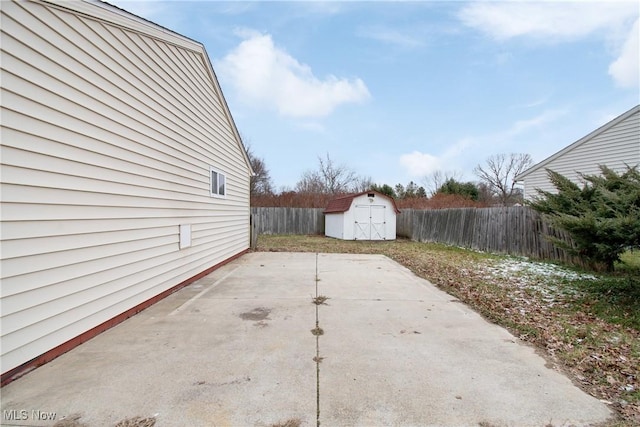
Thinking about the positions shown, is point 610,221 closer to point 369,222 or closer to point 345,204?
point 369,222

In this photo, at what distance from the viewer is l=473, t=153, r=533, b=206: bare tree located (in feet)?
120

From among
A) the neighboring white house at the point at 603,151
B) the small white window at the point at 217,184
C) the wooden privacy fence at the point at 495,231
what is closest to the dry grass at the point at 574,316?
the wooden privacy fence at the point at 495,231

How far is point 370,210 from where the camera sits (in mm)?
15953

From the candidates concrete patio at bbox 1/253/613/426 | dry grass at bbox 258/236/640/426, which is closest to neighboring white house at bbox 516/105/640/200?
dry grass at bbox 258/236/640/426

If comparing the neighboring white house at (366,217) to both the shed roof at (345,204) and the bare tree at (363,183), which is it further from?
the bare tree at (363,183)

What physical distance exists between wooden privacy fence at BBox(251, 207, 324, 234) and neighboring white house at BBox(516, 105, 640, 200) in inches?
470

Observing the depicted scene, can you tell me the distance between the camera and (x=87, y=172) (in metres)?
3.18

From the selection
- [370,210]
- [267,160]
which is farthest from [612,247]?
[267,160]

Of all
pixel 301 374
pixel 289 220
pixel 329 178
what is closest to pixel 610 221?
pixel 301 374

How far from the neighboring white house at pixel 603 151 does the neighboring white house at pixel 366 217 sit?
6888 mm

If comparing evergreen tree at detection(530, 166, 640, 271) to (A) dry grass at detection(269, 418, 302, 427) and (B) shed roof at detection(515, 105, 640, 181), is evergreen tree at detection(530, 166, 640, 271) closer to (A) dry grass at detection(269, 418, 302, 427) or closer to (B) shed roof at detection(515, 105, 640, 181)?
(A) dry grass at detection(269, 418, 302, 427)

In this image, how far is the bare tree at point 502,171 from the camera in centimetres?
3665

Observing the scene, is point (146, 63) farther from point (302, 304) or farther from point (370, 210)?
point (370, 210)

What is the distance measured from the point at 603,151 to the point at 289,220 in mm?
14939
